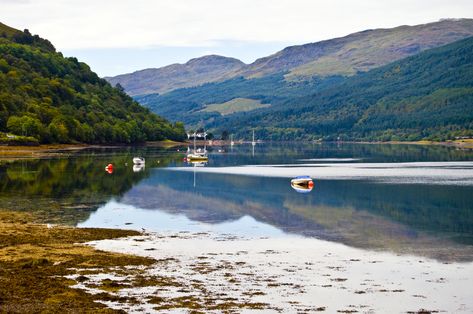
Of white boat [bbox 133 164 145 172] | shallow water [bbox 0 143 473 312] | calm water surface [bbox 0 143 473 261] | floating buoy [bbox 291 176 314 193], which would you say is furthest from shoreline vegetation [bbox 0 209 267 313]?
white boat [bbox 133 164 145 172]

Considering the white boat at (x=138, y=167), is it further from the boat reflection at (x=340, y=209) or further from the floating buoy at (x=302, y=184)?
the floating buoy at (x=302, y=184)

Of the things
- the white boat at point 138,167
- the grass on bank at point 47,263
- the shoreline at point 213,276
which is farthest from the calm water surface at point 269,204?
the white boat at point 138,167

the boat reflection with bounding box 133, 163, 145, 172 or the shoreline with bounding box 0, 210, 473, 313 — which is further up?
the boat reflection with bounding box 133, 163, 145, 172

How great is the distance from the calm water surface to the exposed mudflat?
5.04 metres

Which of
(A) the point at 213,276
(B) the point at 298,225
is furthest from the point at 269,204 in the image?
(A) the point at 213,276

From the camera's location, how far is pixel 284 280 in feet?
116

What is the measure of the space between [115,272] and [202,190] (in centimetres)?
5446

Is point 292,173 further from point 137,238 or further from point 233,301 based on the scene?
point 233,301

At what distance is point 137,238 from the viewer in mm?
49219

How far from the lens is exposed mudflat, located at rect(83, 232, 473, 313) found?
30719 millimetres

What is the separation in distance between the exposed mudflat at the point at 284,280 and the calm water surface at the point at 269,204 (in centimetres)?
504

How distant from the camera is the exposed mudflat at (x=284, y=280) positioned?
3072 centimetres

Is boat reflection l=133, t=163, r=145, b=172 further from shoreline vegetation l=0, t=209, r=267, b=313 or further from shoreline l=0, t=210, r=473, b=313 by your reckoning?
shoreline vegetation l=0, t=209, r=267, b=313

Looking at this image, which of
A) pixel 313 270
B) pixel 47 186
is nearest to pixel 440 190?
pixel 47 186
